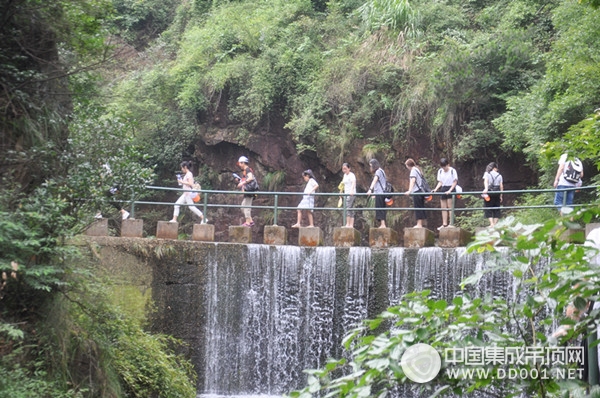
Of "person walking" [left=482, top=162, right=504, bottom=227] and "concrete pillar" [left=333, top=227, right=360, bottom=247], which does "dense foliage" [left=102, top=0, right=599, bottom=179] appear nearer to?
"person walking" [left=482, top=162, right=504, bottom=227]

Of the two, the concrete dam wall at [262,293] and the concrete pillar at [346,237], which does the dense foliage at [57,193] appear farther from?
the concrete pillar at [346,237]

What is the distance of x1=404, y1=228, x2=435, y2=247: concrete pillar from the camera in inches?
578

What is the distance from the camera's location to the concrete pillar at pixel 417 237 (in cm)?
1468

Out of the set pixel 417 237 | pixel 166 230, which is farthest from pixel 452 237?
pixel 166 230

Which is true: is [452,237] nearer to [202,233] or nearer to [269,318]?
[269,318]

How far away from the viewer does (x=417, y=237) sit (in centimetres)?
1470

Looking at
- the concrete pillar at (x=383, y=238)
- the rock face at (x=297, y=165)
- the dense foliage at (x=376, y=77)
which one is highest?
the dense foliage at (x=376, y=77)

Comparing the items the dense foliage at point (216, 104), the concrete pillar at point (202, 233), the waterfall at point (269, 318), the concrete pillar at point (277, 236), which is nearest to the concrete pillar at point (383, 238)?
the waterfall at point (269, 318)

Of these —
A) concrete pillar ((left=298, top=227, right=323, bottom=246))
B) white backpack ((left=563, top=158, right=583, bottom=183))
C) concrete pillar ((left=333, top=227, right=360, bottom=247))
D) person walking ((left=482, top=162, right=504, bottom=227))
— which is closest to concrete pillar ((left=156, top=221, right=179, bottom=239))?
concrete pillar ((left=298, top=227, right=323, bottom=246))

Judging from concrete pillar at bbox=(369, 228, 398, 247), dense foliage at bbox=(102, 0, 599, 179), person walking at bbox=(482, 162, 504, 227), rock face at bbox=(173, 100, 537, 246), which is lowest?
concrete pillar at bbox=(369, 228, 398, 247)

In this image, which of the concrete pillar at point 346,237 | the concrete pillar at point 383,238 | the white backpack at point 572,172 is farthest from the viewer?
the concrete pillar at point 346,237

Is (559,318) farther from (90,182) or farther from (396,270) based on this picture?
(396,270)

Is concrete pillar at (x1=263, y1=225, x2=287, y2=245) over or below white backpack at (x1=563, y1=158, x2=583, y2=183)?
below

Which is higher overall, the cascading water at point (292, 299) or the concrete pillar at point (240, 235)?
the concrete pillar at point (240, 235)
